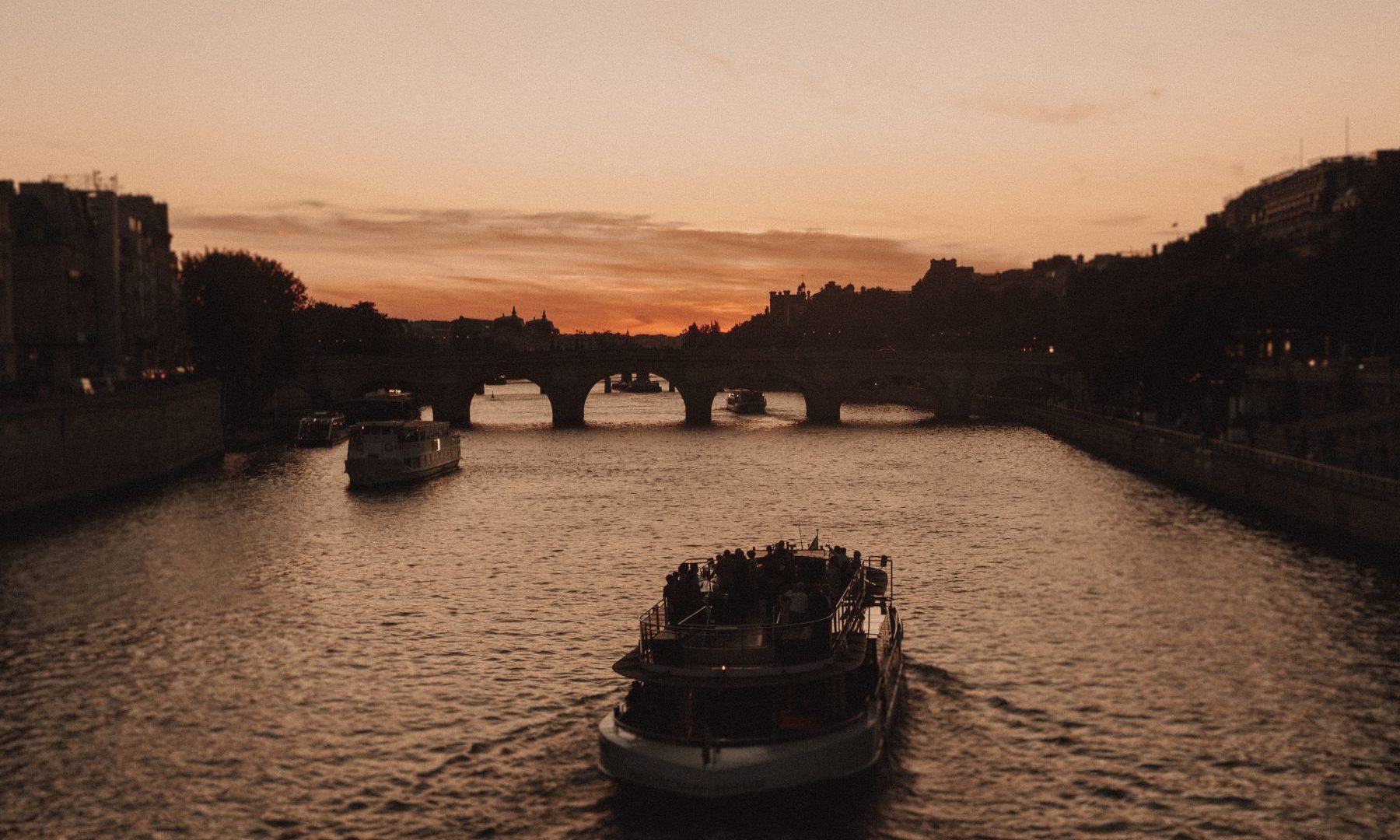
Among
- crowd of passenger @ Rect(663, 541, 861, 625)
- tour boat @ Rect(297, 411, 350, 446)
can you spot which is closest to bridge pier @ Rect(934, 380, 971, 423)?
tour boat @ Rect(297, 411, 350, 446)

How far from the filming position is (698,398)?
148250 millimetres

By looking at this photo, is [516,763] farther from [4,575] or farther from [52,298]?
[52,298]

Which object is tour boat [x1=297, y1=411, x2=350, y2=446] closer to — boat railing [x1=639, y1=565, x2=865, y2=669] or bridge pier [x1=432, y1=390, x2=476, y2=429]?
bridge pier [x1=432, y1=390, x2=476, y2=429]

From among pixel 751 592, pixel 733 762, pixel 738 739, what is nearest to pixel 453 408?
pixel 751 592

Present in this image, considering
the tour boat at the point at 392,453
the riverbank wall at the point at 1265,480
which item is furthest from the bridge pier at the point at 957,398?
the tour boat at the point at 392,453

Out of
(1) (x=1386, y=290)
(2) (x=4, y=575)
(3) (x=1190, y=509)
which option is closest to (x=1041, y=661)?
(3) (x=1190, y=509)

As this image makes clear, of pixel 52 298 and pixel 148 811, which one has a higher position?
pixel 52 298

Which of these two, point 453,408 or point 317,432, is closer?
point 317,432

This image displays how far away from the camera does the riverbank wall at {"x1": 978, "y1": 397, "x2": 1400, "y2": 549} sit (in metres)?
50.6

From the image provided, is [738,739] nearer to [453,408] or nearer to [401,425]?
[401,425]

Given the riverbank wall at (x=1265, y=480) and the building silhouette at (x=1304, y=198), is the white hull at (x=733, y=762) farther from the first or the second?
the building silhouette at (x=1304, y=198)

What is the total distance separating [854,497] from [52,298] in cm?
6065

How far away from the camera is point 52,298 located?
317 feet

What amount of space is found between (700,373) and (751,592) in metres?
119
